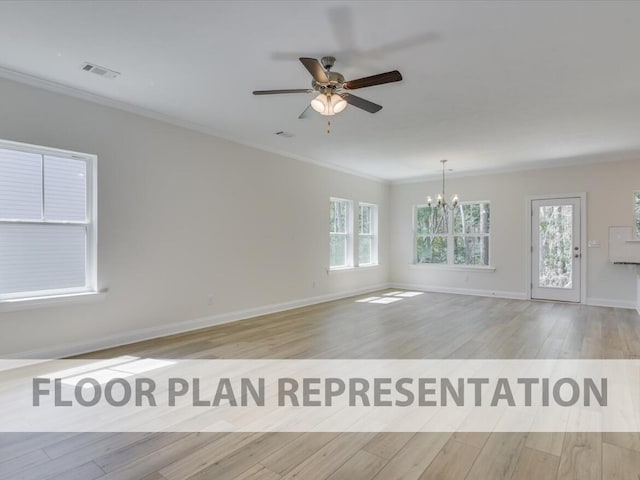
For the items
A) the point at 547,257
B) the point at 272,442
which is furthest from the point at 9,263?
the point at 547,257

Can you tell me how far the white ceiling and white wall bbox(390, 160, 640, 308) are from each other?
1751 millimetres

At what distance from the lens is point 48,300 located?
139 inches

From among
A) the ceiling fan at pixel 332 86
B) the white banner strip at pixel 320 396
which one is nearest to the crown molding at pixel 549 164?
the white banner strip at pixel 320 396

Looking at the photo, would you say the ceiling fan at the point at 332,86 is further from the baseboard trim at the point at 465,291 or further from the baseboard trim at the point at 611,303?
the baseboard trim at the point at 611,303

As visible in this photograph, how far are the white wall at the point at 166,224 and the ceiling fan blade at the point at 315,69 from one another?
260 centimetres

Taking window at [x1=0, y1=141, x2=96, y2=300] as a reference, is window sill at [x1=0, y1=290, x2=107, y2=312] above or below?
below

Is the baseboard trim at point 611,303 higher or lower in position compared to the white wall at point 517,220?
lower

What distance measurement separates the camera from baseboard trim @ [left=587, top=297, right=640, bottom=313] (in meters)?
6.30

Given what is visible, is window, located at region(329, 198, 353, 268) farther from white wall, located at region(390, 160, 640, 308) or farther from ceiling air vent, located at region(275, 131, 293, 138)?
ceiling air vent, located at region(275, 131, 293, 138)

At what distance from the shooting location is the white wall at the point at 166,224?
360cm

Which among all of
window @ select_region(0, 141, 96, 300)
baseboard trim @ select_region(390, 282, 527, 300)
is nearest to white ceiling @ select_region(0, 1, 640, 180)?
window @ select_region(0, 141, 96, 300)

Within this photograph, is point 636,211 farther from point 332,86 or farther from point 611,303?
point 332,86

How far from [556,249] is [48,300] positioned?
803 centimetres

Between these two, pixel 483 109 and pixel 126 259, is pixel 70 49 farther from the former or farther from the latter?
pixel 483 109
